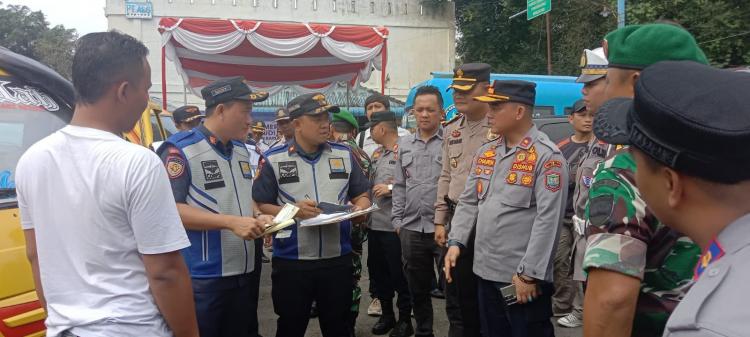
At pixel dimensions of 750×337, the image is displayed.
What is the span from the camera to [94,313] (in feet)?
5.58

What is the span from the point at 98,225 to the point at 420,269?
111 inches

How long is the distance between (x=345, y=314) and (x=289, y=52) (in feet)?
22.0

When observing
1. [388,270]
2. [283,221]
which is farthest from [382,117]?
[283,221]

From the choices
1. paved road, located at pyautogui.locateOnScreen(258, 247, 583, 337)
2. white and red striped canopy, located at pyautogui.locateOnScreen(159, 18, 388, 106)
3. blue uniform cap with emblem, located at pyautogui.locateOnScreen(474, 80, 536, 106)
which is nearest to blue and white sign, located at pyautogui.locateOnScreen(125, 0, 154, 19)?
white and red striped canopy, located at pyautogui.locateOnScreen(159, 18, 388, 106)

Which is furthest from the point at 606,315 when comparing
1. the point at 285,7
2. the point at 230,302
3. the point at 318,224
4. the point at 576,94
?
the point at 285,7

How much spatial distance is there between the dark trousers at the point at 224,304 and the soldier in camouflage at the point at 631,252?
6.57 ft

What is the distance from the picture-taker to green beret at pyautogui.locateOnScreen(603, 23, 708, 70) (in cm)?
159

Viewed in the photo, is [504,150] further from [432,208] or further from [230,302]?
[230,302]

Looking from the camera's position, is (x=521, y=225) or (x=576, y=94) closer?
(x=521, y=225)

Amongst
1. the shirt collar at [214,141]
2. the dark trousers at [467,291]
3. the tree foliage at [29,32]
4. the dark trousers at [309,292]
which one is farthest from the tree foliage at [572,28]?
the tree foliage at [29,32]

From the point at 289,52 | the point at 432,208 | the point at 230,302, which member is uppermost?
the point at 289,52

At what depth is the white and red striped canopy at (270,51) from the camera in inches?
353

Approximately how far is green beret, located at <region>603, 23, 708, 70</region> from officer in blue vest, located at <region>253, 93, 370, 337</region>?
1.97m

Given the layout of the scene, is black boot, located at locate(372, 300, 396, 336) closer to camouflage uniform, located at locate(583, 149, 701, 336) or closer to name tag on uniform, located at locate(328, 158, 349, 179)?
name tag on uniform, located at locate(328, 158, 349, 179)
